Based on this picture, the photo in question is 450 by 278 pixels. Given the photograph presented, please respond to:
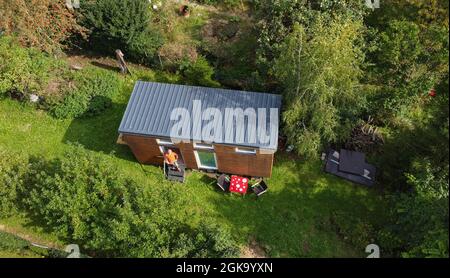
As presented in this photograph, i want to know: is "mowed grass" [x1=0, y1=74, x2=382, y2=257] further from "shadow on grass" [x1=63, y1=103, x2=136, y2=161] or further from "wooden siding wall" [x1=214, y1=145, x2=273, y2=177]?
"wooden siding wall" [x1=214, y1=145, x2=273, y2=177]

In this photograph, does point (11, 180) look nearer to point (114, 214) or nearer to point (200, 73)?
point (114, 214)

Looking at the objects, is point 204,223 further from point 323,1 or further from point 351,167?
point 323,1

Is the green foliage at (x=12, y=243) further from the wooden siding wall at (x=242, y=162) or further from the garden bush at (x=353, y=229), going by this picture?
the garden bush at (x=353, y=229)

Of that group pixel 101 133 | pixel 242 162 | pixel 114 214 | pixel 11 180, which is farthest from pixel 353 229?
pixel 11 180

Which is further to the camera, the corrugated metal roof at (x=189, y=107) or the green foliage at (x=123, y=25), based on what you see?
the green foliage at (x=123, y=25)

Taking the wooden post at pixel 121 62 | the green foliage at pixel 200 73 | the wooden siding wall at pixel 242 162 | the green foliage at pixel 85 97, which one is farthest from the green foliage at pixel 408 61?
the green foliage at pixel 85 97

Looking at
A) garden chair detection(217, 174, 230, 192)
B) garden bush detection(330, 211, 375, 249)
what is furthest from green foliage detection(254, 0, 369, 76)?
garden bush detection(330, 211, 375, 249)
